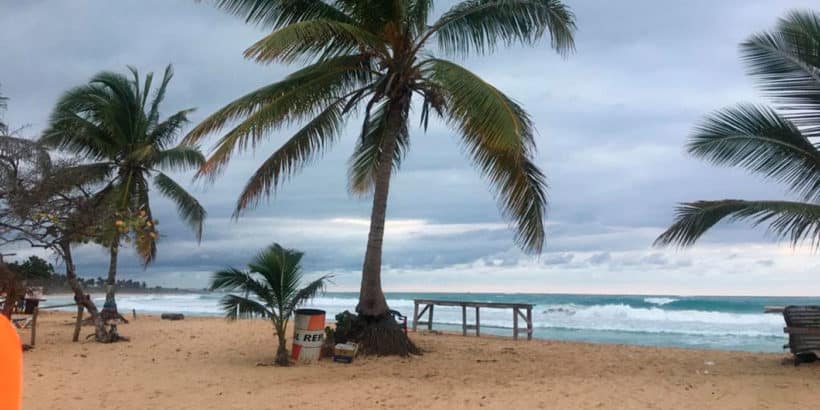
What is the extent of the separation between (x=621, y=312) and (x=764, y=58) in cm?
2913

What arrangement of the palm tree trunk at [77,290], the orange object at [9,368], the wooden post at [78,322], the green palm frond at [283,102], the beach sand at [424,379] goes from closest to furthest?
the orange object at [9,368], the beach sand at [424,379], the green palm frond at [283,102], the palm tree trunk at [77,290], the wooden post at [78,322]

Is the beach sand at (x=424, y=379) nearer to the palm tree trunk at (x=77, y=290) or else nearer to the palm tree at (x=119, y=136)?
the palm tree trunk at (x=77, y=290)

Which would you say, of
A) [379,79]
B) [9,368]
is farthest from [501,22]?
[9,368]

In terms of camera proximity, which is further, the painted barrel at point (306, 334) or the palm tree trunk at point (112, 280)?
the palm tree trunk at point (112, 280)

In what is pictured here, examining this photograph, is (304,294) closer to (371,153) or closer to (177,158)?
(371,153)

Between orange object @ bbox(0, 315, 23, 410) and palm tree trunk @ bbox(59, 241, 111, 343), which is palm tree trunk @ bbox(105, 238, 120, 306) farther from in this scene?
orange object @ bbox(0, 315, 23, 410)

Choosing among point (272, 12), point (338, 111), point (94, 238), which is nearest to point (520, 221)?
point (338, 111)

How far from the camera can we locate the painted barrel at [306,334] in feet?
33.4

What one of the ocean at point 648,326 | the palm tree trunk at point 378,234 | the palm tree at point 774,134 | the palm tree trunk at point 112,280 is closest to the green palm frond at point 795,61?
the palm tree at point 774,134

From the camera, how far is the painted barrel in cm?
1017

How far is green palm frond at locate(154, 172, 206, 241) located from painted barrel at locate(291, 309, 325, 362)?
9627 mm

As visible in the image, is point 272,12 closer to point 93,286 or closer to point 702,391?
point 702,391

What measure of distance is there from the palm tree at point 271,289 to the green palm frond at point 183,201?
30.2 feet

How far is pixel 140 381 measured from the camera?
869 centimetres
